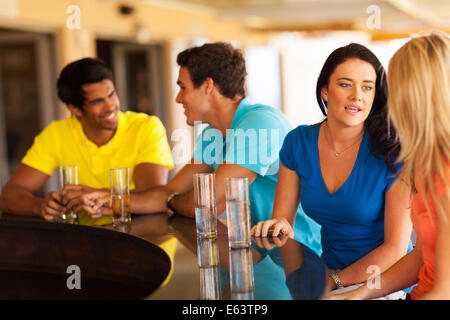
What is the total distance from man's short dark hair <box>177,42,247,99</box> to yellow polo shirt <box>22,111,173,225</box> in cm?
49

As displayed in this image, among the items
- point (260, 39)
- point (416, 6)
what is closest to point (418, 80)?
point (416, 6)

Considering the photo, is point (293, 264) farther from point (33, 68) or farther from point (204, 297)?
point (33, 68)

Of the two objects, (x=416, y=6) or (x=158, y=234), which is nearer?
(x=158, y=234)

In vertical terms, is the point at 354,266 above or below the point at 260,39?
below

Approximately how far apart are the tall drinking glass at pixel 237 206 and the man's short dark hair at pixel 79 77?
1772 mm

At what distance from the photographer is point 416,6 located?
966 cm

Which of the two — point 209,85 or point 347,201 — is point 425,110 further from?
point 209,85

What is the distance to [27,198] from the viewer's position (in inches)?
101

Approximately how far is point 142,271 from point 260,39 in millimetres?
10775

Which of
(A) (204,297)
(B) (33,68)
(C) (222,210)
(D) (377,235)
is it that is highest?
(B) (33,68)

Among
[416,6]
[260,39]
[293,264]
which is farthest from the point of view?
[260,39]

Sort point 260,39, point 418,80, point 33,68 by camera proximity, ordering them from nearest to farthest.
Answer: point 418,80, point 33,68, point 260,39

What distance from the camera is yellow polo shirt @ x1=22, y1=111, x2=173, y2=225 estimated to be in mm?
2980

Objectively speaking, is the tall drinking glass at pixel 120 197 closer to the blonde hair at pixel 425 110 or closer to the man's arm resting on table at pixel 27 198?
the man's arm resting on table at pixel 27 198
